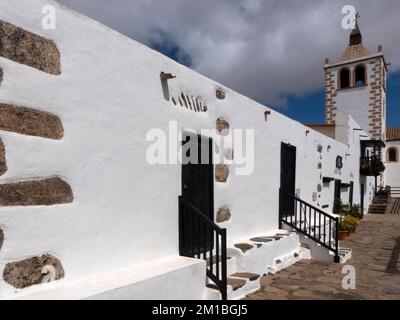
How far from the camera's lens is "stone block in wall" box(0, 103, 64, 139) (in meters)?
2.46

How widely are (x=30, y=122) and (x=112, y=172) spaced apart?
891 mm

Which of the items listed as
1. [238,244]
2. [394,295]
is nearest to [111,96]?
[238,244]

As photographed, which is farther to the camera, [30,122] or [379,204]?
[379,204]

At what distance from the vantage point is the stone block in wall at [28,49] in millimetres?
2485

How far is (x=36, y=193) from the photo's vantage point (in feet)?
8.61

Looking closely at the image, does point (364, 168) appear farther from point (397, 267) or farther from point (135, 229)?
point (135, 229)

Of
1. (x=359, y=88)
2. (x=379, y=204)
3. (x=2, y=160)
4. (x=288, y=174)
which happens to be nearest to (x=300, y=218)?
(x=288, y=174)

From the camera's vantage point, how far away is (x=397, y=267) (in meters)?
6.12

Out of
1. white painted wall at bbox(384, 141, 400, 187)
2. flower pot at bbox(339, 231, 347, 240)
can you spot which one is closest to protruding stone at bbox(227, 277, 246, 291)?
flower pot at bbox(339, 231, 347, 240)

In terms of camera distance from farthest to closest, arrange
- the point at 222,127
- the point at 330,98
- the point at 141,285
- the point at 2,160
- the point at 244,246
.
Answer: the point at 330,98, the point at 222,127, the point at 244,246, the point at 141,285, the point at 2,160

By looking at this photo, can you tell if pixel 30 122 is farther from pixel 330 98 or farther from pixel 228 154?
pixel 330 98

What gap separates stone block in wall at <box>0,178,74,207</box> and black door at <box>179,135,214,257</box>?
5.34 feet

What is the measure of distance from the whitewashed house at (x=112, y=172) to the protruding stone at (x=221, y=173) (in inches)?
1.1
